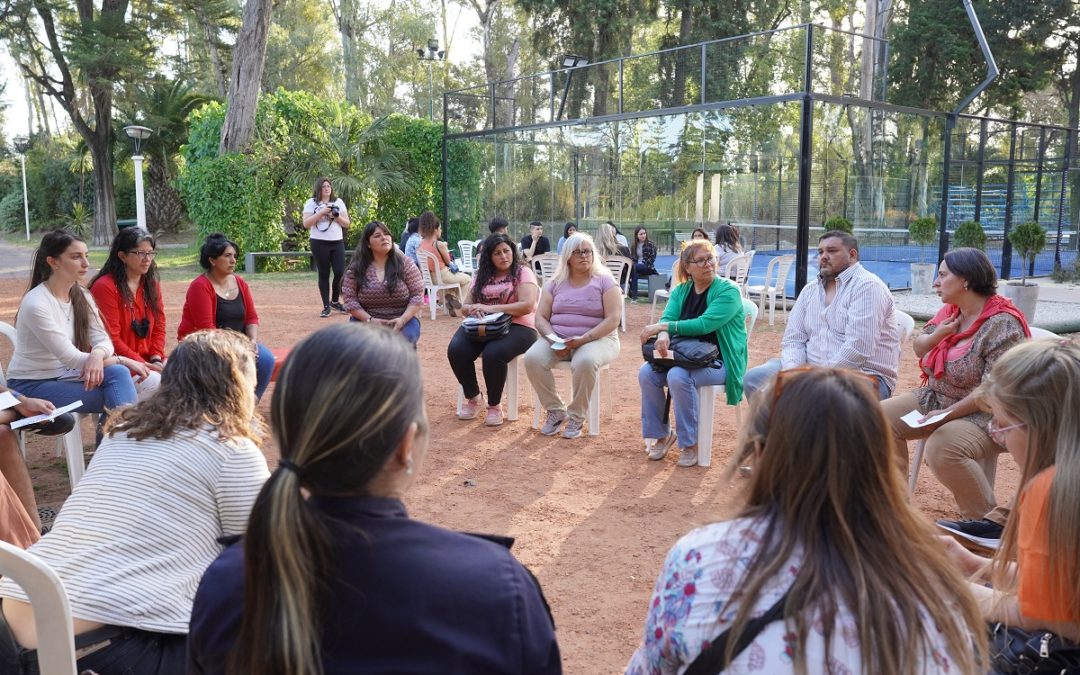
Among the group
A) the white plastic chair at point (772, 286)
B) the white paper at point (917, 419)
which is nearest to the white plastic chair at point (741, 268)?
the white plastic chair at point (772, 286)

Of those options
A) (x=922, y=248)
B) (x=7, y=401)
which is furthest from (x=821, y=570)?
(x=922, y=248)

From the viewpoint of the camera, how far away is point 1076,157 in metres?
16.5

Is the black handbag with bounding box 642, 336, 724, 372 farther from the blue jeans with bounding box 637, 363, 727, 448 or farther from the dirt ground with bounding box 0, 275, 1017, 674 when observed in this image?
the dirt ground with bounding box 0, 275, 1017, 674

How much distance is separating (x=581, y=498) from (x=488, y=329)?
1760 mm

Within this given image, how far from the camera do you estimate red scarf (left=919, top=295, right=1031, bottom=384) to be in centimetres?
387

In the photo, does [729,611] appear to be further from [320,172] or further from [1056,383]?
[320,172]

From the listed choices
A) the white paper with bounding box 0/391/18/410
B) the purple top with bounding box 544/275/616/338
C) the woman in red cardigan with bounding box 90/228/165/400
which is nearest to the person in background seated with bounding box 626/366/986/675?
the white paper with bounding box 0/391/18/410

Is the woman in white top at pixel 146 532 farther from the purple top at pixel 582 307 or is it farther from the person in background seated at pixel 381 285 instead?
the person in background seated at pixel 381 285

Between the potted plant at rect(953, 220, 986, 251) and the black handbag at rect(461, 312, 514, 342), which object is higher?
the potted plant at rect(953, 220, 986, 251)

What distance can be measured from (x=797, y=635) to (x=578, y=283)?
15.0 feet

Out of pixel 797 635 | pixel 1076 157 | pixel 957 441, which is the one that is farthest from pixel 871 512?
pixel 1076 157

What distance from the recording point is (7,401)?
12.1ft

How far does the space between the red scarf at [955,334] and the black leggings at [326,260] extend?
8.33 meters

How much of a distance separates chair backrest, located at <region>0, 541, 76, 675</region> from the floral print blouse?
1.23m
